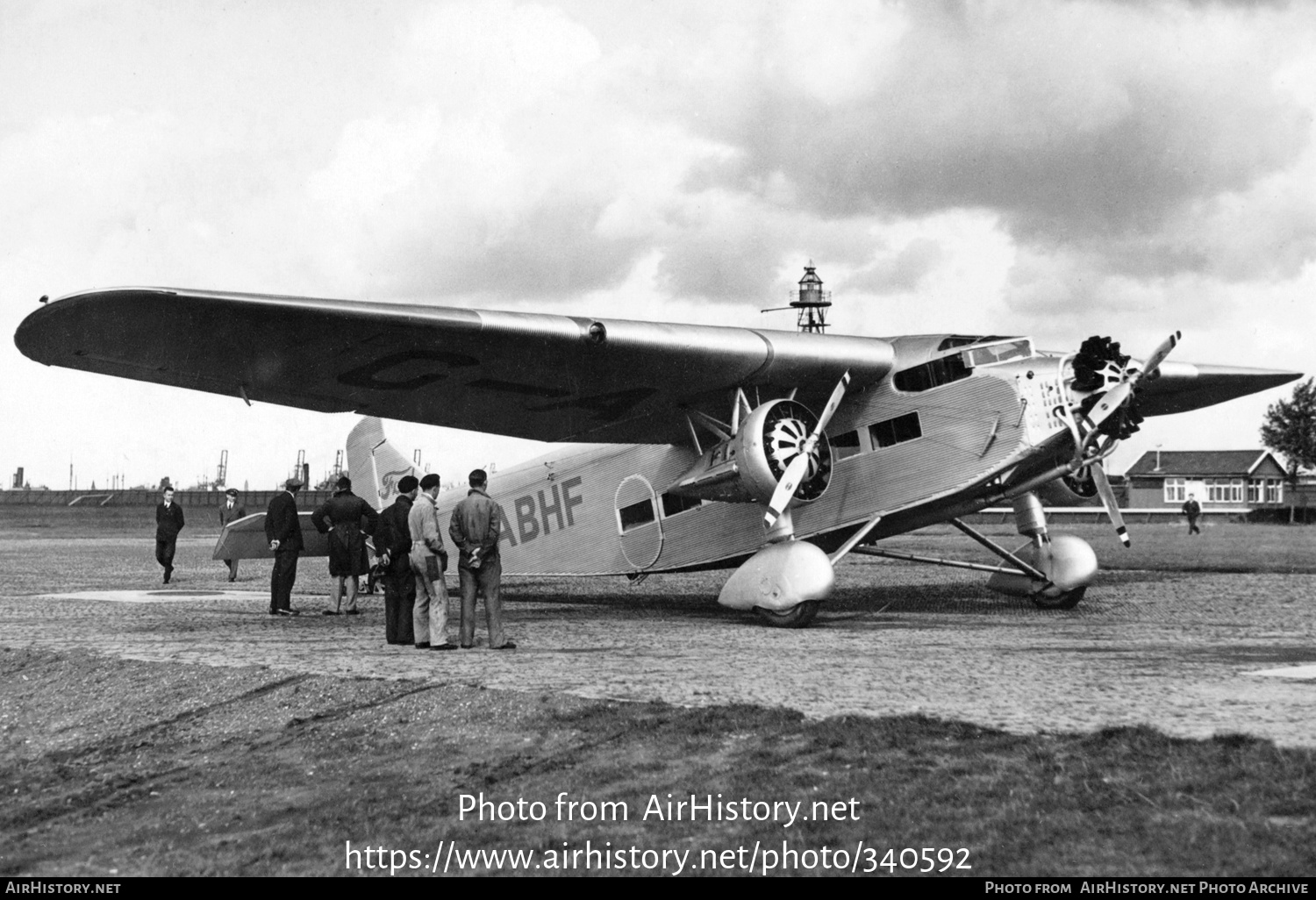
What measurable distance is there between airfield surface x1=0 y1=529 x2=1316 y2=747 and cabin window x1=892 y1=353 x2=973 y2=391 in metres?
2.89

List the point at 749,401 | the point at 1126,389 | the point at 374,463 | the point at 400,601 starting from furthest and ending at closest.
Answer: the point at 374,463 → the point at 749,401 → the point at 1126,389 → the point at 400,601

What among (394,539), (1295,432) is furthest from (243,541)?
(1295,432)

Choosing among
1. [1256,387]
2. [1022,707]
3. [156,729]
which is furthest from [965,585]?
[156,729]

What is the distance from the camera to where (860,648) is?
11359 millimetres

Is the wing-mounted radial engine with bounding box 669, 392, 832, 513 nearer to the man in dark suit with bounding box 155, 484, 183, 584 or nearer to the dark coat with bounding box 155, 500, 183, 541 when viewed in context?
the man in dark suit with bounding box 155, 484, 183, 584

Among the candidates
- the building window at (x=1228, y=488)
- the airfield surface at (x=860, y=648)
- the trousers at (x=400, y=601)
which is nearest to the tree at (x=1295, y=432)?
the building window at (x=1228, y=488)

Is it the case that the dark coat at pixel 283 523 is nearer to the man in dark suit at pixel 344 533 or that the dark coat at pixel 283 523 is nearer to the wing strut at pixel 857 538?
the man in dark suit at pixel 344 533

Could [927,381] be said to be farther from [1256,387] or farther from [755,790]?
[755,790]

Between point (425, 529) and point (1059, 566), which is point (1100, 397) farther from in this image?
point (425, 529)

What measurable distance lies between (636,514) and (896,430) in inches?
174

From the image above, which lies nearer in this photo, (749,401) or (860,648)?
(860,648)

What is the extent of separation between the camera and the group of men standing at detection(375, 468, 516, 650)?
11.5m

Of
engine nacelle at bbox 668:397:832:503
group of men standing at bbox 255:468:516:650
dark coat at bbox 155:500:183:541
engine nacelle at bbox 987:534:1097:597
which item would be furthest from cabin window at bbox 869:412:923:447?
dark coat at bbox 155:500:183:541

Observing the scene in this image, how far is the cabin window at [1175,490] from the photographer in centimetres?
9904
